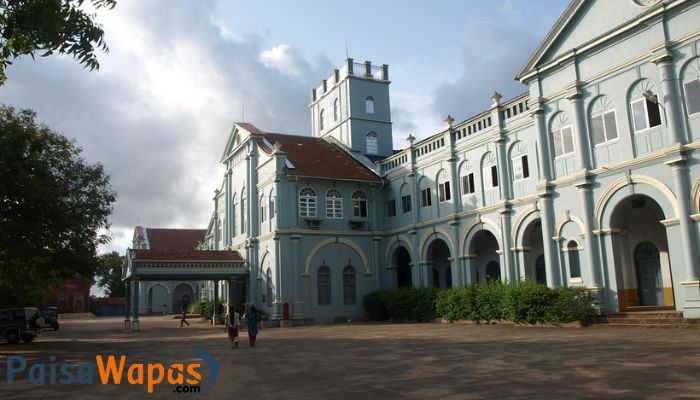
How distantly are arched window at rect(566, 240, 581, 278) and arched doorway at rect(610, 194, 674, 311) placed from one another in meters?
1.54

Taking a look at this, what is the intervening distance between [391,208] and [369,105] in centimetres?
945

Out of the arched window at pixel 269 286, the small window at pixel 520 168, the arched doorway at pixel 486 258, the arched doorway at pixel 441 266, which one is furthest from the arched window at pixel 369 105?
the small window at pixel 520 168

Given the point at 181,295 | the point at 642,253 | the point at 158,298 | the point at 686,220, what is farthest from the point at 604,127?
the point at 158,298

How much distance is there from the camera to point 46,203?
19609 millimetres

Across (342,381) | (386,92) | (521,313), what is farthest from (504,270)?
(386,92)

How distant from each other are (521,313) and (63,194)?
1748 cm

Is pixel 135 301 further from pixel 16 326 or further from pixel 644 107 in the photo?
pixel 644 107

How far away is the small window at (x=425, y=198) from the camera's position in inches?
1241

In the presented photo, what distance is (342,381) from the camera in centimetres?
1092

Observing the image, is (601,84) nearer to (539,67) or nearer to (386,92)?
(539,67)

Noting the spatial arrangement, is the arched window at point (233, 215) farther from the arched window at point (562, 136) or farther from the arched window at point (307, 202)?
the arched window at point (562, 136)

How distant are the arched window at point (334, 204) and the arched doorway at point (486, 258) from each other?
8.24 metres

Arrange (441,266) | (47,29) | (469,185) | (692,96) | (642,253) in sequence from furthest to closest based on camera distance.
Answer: (441,266) → (469,185) → (642,253) → (692,96) → (47,29)

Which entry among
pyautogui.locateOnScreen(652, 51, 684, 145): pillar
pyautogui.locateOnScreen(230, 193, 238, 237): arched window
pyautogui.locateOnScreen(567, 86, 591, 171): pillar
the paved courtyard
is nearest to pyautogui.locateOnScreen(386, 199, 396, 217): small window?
pyautogui.locateOnScreen(230, 193, 238, 237): arched window
